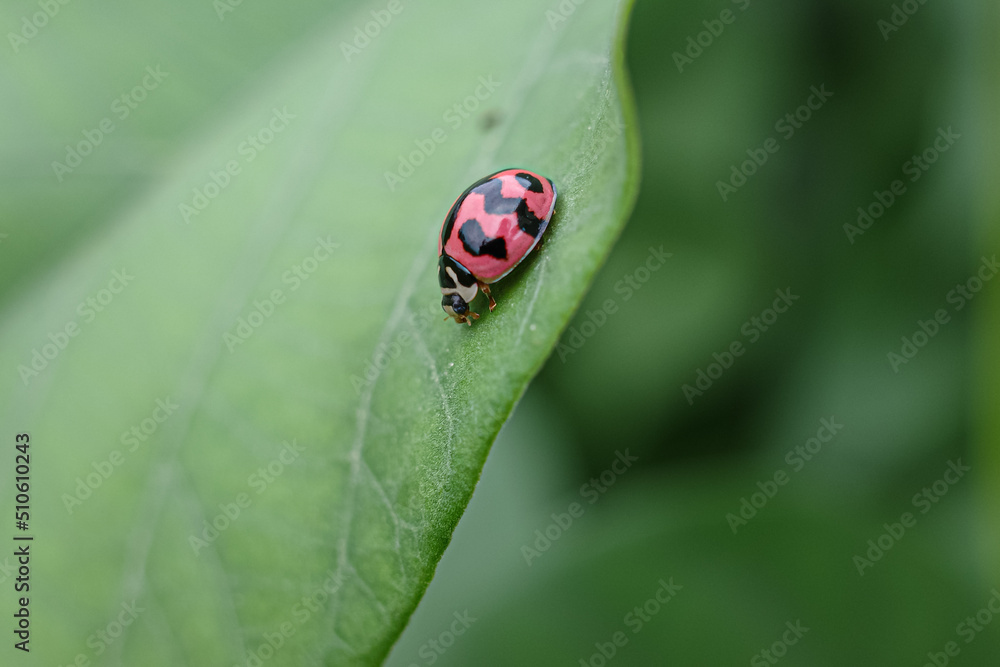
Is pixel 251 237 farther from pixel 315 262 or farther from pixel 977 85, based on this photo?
pixel 977 85

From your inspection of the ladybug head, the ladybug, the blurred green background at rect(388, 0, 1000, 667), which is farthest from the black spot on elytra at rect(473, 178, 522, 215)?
the blurred green background at rect(388, 0, 1000, 667)

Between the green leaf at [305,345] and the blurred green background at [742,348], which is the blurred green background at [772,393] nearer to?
the blurred green background at [742,348]

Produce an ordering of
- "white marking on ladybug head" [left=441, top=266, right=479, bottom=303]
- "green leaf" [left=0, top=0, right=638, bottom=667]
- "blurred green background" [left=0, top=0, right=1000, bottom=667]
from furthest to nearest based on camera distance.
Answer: "blurred green background" [left=0, top=0, right=1000, bottom=667] < "white marking on ladybug head" [left=441, top=266, right=479, bottom=303] < "green leaf" [left=0, top=0, right=638, bottom=667]

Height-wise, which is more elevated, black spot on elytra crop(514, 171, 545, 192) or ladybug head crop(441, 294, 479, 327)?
black spot on elytra crop(514, 171, 545, 192)

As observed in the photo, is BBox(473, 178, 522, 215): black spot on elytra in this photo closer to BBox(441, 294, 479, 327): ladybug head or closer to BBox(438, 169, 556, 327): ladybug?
BBox(438, 169, 556, 327): ladybug

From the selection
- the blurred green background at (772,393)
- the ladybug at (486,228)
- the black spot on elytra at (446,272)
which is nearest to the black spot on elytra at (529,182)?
the ladybug at (486,228)

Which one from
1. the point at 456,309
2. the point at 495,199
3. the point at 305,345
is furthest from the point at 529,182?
the point at 305,345
